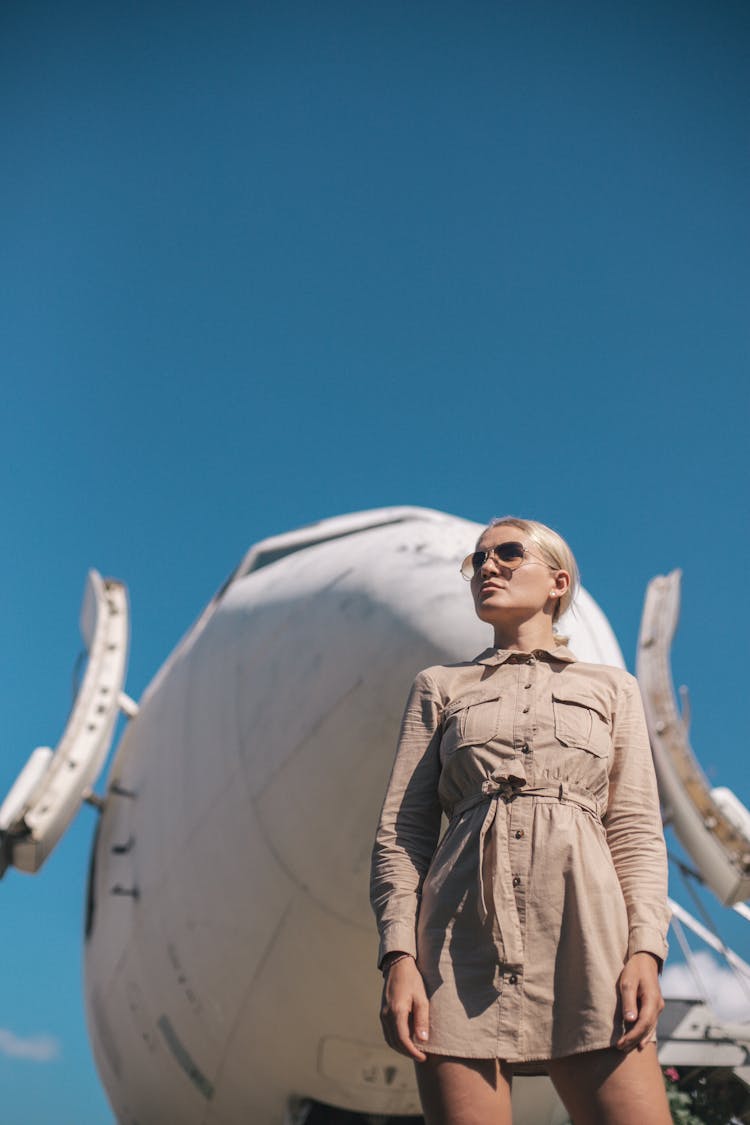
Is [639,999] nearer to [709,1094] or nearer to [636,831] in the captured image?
[636,831]

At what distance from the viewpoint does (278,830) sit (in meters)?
4.81

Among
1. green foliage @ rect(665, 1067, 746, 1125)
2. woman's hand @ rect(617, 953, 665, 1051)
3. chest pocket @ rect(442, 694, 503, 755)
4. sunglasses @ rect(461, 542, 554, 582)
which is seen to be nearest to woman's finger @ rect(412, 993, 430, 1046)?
woman's hand @ rect(617, 953, 665, 1051)

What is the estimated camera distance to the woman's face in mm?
2270

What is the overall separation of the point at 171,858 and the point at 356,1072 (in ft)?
4.66

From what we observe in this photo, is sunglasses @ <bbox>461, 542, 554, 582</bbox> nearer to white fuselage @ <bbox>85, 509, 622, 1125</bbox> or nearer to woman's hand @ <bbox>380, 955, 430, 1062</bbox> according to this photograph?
woman's hand @ <bbox>380, 955, 430, 1062</bbox>

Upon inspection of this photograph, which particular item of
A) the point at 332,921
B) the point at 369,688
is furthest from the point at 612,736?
the point at 332,921

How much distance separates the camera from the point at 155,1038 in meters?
5.64

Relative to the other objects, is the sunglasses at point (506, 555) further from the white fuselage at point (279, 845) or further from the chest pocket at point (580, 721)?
the white fuselage at point (279, 845)

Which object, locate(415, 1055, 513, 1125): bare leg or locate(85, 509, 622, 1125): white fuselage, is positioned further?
locate(85, 509, 622, 1125): white fuselage

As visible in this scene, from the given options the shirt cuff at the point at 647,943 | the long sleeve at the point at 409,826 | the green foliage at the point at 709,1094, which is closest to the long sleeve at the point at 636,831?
the shirt cuff at the point at 647,943

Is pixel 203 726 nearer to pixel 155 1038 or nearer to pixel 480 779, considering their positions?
pixel 155 1038

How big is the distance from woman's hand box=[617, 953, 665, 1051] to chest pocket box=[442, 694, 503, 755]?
48cm

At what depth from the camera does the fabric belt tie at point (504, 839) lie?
1.82 m

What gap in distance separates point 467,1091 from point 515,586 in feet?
3.30
